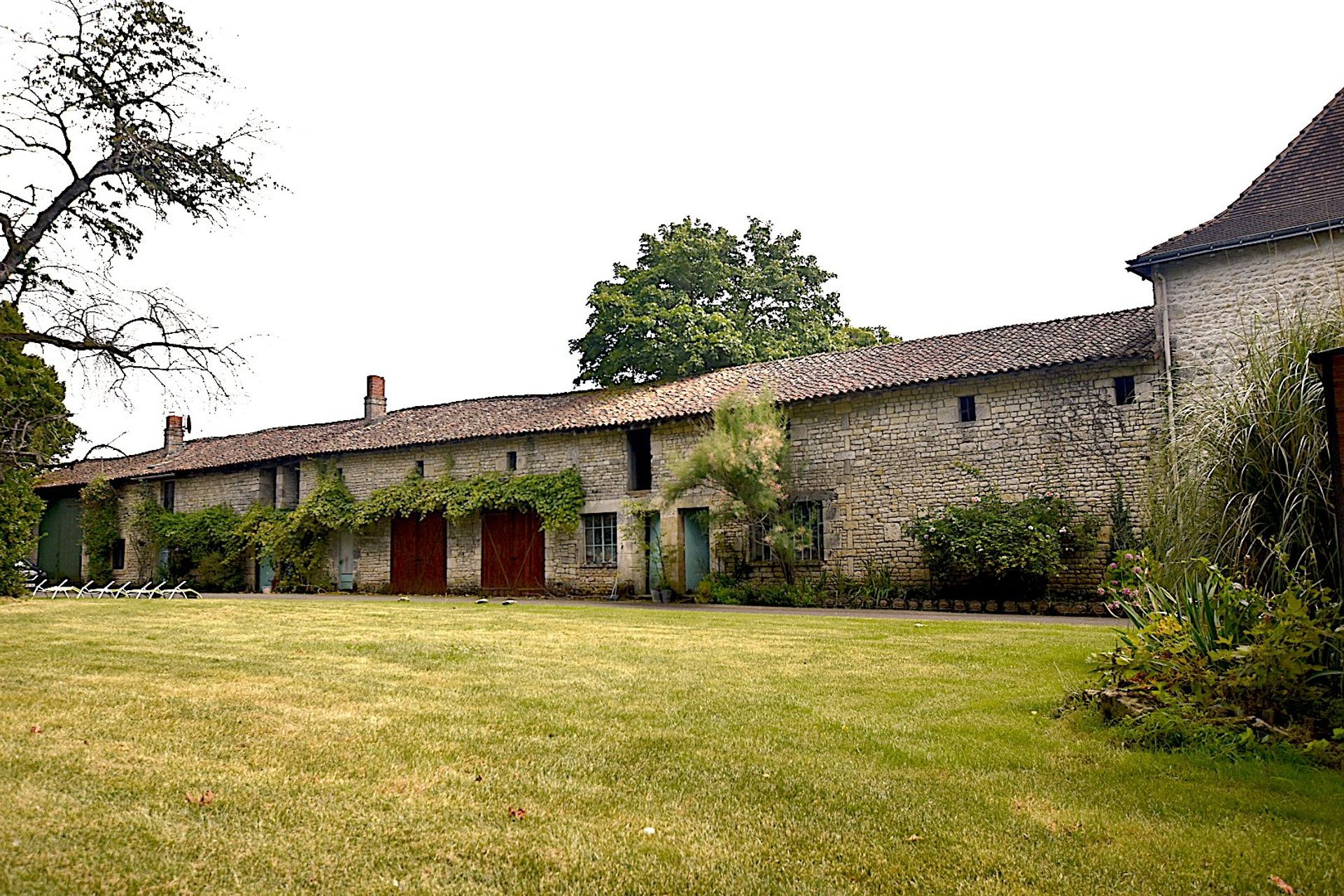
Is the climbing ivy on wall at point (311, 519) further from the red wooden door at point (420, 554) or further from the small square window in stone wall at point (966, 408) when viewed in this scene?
the small square window in stone wall at point (966, 408)

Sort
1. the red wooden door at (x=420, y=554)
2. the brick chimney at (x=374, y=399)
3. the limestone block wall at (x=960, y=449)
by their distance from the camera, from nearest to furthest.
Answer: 1. the limestone block wall at (x=960, y=449)
2. the red wooden door at (x=420, y=554)
3. the brick chimney at (x=374, y=399)

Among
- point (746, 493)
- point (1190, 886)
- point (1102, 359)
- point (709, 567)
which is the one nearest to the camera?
point (1190, 886)

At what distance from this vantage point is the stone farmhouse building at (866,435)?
14.4 meters

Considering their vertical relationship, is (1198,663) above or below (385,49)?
below

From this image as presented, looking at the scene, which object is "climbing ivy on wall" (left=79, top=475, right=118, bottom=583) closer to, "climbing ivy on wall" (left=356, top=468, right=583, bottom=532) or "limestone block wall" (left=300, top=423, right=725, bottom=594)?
"limestone block wall" (left=300, top=423, right=725, bottom=594)

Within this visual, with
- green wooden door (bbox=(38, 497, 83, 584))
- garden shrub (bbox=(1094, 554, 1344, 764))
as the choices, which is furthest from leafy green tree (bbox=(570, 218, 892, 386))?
garden shrub (bbox=(1094, 554, 1344, 764))

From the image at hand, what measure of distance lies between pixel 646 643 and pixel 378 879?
6.62m

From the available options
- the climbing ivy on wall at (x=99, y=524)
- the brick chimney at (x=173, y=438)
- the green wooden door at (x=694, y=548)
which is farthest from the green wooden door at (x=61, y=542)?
the green wooden door at (x=694, y=548)

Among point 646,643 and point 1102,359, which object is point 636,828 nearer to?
point 646,643

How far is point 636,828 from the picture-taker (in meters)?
3.28

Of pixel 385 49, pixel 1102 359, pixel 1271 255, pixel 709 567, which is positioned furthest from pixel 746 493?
pixel 385 49

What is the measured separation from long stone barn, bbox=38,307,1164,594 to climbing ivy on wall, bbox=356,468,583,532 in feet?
1.01

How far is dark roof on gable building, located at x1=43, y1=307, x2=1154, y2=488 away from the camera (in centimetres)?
1655

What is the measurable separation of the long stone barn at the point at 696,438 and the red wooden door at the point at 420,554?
5cm
